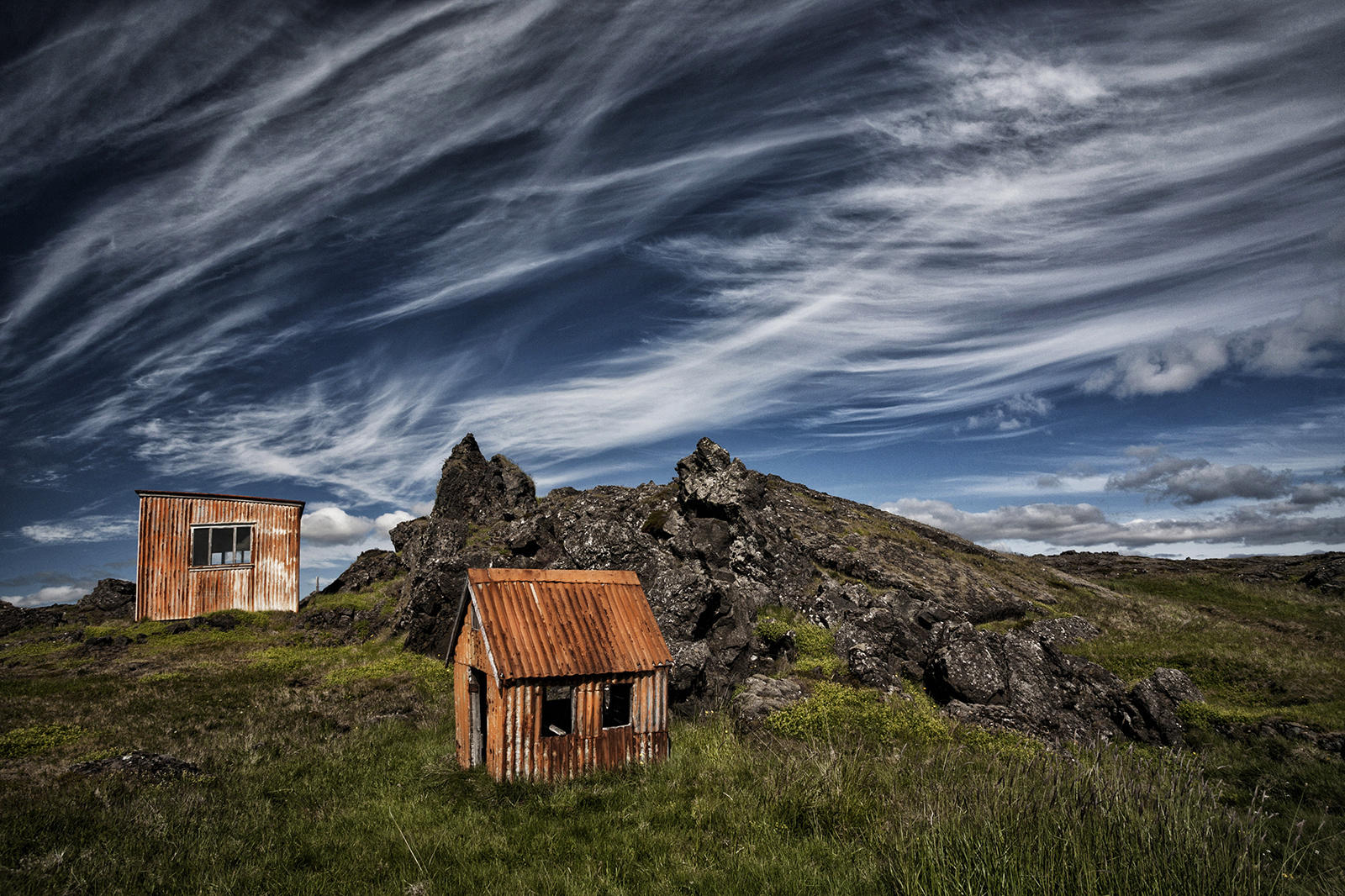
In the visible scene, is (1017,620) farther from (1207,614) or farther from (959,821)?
(959,821)

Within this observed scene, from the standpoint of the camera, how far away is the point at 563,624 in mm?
13359

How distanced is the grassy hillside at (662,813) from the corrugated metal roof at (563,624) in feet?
6.98

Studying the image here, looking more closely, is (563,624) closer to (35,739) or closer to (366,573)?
(35,739)

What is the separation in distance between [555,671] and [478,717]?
8.31ft

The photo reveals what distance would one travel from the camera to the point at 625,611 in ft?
46.5

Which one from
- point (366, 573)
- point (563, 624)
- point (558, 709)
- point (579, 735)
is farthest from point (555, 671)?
point (366, 573)

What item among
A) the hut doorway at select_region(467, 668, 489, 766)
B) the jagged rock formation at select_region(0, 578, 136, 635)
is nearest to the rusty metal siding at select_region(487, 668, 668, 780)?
the hut doorway at select_region(467, 668, 489, 766)

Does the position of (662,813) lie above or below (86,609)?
below

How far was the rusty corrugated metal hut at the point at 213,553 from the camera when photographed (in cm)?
3262

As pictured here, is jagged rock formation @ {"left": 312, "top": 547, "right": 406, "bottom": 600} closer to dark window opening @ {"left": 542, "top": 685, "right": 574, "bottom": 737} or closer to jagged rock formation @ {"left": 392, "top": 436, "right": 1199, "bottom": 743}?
jagged rock formation @ {"left": 392, "top": 436, "right": 1199, "bottom": 743}

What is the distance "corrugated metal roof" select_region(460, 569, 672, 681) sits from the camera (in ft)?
40.9

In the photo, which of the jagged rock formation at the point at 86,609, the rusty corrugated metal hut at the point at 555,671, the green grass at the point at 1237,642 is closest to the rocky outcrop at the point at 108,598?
the jagged rock formation at the point at 86,609

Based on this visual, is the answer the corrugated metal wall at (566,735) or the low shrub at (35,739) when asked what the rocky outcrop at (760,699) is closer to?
the corrugated metal wall at (566,735)

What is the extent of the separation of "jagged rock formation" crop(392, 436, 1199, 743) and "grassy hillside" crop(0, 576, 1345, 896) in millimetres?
1994
